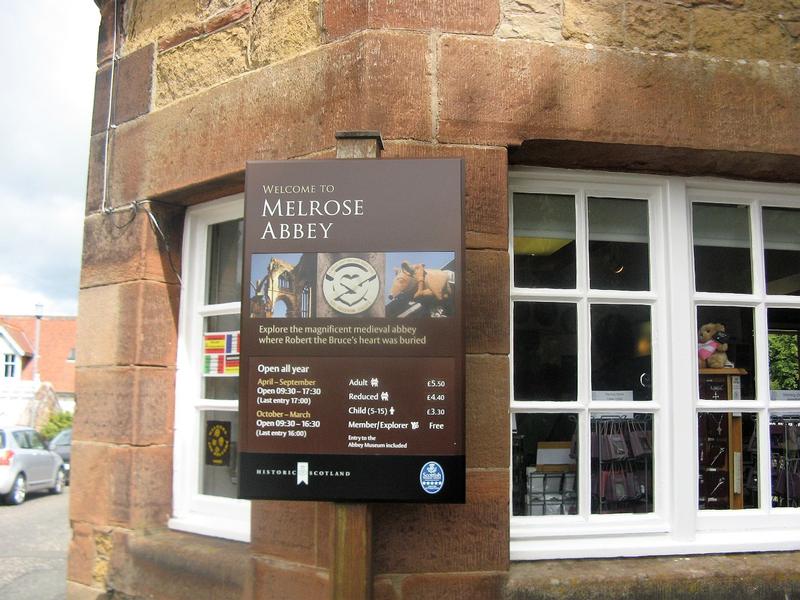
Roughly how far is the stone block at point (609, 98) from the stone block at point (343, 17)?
1.32 ft

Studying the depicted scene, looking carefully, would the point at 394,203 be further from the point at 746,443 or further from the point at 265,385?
the point at 746,443

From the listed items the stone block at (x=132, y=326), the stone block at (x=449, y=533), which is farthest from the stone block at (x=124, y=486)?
the stone block at (x=449, y=533)

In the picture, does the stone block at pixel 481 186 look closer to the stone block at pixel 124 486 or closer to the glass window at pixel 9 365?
the stone block at pixel 124 486

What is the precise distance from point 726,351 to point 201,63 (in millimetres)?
3191

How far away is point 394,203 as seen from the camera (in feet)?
8.77

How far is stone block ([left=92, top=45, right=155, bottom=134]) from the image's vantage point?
417 centimetres

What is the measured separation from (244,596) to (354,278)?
1722 millimetres

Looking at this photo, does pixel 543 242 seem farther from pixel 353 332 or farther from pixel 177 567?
pixel 177 567

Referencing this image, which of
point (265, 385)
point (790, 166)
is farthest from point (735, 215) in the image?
point (265, 385)

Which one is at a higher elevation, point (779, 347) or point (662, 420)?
point (779, 347)

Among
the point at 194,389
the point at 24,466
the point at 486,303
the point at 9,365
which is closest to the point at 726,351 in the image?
the point at 486,303

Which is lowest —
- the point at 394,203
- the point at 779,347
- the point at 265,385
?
the point at 265,385

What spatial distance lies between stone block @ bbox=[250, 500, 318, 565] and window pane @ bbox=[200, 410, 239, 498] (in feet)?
1.87

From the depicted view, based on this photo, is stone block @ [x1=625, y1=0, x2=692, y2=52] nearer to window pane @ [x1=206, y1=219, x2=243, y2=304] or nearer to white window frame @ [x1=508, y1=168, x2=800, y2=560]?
white window frame @ [x1=508, y1=168, x2=800, y2=560]
